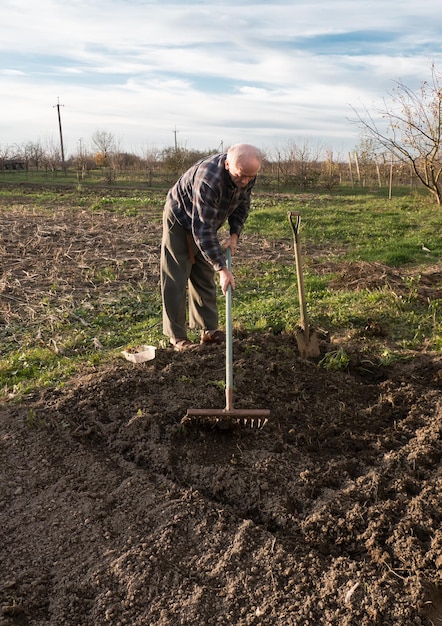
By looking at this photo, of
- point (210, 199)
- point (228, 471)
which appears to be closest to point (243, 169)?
point (210, 199)

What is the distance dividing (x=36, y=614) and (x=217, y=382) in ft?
6.79

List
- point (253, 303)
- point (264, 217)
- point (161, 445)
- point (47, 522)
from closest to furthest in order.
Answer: point (47, 522) → point (161, 445) → point (253, 303) → point (264, 217)

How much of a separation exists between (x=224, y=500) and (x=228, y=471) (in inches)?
7.8

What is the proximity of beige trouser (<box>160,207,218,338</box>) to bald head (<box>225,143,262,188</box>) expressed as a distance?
2.89ft

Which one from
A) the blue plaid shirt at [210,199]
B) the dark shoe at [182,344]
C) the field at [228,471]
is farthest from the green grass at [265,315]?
the blue plaid shirt at [210,199]

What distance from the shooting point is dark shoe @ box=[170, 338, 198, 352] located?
496 cm

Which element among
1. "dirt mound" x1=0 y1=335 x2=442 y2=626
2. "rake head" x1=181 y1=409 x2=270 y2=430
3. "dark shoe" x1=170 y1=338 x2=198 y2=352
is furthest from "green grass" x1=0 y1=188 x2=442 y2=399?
"rake head" x1=181 y1=409 x2=270 y2=430

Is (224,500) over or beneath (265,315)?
beneath

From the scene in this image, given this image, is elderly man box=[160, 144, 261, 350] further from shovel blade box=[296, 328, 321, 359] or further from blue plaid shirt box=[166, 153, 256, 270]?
shovel blade box=[296, 328, 321, 359]

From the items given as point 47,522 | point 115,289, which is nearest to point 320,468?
point 47,522

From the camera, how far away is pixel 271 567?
2703 millimetres

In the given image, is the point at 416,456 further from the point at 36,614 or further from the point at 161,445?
the point at 36,614

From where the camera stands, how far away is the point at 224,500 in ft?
10.5

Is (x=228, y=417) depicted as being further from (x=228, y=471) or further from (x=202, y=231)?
(x=202, y=231)
